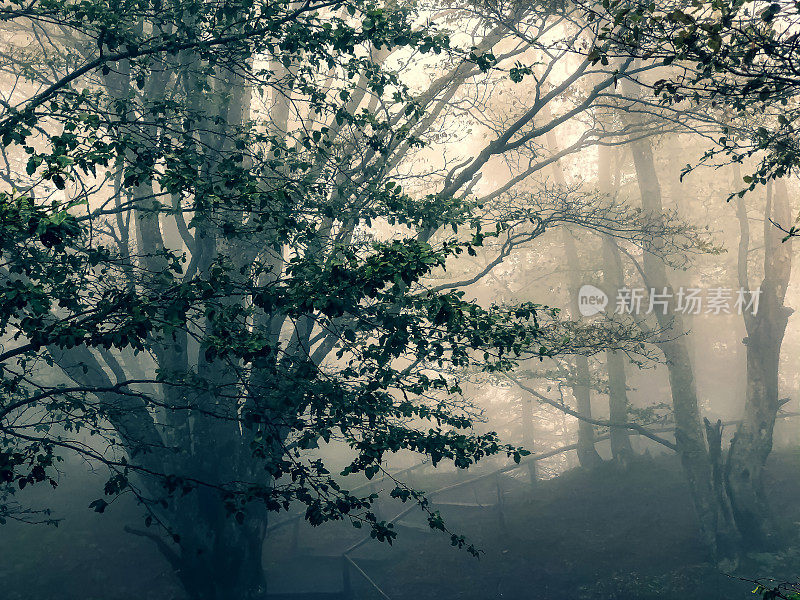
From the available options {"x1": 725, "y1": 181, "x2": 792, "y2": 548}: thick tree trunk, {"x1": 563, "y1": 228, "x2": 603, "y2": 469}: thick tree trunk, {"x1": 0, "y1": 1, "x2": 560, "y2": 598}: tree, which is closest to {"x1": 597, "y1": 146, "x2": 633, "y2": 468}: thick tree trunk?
{"x1": 563, "y1": 228, "x2": 603, "y2": 469}: thick tree trunk

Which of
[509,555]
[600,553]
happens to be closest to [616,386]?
[600,553]

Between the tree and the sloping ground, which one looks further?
the sloping ground

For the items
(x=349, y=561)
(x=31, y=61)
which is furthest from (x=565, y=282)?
(x=31, y=61)

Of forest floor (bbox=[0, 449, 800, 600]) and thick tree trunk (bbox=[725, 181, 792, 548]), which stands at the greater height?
thick tree trunk (bbox=[725, 181, 792, 548])

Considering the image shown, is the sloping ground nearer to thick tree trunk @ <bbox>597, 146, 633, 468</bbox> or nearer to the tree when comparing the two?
thick tree trunk @ <bbox>597, 146, 633, 468</bbox>

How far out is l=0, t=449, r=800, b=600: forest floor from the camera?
41.3ft

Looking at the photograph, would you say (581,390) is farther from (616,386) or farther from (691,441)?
(691,441)

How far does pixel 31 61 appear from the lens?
9312 millimetres

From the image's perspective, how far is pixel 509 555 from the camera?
14.6 metres

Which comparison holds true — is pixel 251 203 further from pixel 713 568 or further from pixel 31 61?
pixel 713 568

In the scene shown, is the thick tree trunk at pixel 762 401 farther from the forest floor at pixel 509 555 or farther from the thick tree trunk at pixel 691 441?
the forest floor at pixel 509 555

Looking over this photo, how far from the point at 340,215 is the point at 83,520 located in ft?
42.2

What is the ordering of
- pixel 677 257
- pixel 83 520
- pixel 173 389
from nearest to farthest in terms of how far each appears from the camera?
pixel 173 389
pixel 83 520
pixel 677 257

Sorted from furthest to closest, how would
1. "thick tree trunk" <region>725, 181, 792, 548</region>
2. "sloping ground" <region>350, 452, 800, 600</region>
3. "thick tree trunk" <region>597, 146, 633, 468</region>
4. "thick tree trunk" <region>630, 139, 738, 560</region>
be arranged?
1. "thick tree trunk" <region>597, 146, 633, 468</region>
2. "thick tree trunk" <region>725, 181, 792, 548</region>
3. "thick tree trunk" <region>630, 139, 738, 560</region>
4. "sloping ground" <region>350, 452, 800, 600</region>
